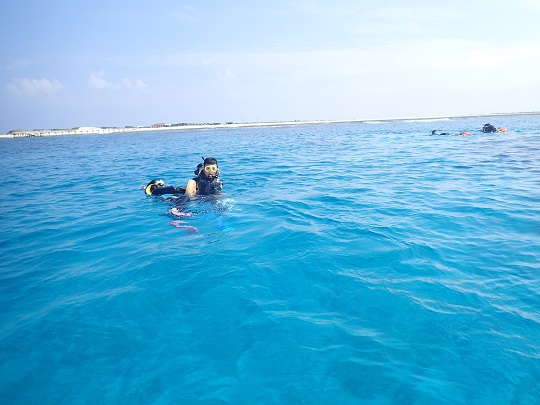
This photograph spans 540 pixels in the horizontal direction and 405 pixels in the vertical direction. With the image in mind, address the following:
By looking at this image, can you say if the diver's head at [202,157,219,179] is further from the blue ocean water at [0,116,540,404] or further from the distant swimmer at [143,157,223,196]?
the blue ocean water at [0,116,540,404]

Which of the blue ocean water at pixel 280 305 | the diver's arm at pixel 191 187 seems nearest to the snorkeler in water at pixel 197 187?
the diver's arm at pixel 191 187

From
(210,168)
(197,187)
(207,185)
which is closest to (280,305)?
(210,168)

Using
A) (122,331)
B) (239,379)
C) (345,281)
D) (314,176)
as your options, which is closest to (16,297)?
(122,331)

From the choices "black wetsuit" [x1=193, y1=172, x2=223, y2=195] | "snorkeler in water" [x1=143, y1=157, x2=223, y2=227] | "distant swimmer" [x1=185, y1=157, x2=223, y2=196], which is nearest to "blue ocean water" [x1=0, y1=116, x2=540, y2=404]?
"snorkeler in water" [x1=143, y1=157, x2=223, y2=227]

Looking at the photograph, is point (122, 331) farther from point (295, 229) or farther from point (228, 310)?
point (295, 229)

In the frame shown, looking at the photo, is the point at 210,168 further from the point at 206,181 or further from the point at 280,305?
the point at 280,305

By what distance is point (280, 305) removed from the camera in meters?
4.15

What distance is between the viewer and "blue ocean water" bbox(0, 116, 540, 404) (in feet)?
9.76

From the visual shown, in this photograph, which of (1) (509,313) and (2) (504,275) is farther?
(2) (504,275)

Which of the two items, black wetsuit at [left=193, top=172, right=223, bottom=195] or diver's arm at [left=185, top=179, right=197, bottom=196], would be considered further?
black wetsuit at [left=193, top=172, right=223, bottom=195]

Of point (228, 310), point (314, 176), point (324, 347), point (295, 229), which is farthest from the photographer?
point (314, 176)

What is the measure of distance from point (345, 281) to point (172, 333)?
102 inches

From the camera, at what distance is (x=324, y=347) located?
132 inches

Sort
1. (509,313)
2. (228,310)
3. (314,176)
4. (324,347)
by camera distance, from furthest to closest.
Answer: (314,176) → (228,310) → (509,313) → (324,347)
